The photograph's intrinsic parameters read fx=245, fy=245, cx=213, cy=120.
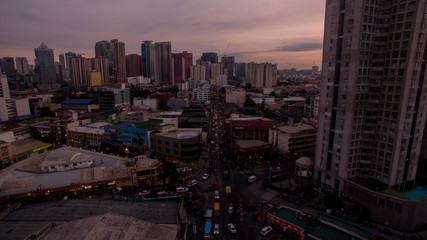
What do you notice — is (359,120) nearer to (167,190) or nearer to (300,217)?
(300,217)

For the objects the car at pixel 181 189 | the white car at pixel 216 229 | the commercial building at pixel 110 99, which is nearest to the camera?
the white car at pixel 216 229

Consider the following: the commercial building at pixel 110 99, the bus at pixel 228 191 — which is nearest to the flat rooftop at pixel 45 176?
the bus at pixel 228 191

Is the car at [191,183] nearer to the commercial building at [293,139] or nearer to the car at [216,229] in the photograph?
the car at [216,229]

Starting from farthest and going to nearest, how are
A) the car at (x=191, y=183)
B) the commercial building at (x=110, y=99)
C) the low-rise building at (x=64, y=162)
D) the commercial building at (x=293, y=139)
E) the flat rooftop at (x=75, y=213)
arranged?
the commercial building at (x=110, y=99) < the commercial building at (x=293, y=139) < the car at (x=191, y=183) < the low-rise building at (x=64, y=162) < the flat rooftop at (x=75, y=213)

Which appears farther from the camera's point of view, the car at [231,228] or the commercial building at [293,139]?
the commercial building at [293,139]

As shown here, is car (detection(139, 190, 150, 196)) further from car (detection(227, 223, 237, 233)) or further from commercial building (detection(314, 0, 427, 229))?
commercial building (detection(314, 0, 427, 229))

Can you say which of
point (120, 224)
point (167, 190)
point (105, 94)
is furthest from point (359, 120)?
point (105, 94)
